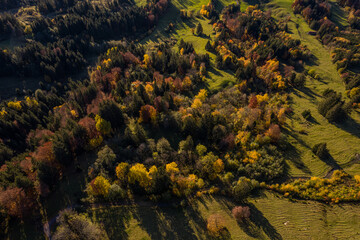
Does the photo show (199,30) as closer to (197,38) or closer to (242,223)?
(197,38)

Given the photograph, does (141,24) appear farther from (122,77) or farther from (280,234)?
(280,234)

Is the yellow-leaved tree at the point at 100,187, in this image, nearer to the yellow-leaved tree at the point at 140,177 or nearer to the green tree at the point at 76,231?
the yellow-leaved tree at the point at 140,177

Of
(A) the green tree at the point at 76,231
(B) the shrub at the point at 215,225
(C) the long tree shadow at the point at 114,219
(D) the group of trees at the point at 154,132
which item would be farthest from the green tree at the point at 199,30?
(A) the green tree at the point at 76,231

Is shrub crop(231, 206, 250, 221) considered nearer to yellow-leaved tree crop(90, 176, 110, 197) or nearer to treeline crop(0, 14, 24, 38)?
yellow-leaved tree crop(90, 176, 110, 197)

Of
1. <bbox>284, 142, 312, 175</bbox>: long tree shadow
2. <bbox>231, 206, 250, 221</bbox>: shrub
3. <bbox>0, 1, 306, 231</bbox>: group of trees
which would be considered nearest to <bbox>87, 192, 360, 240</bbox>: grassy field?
<bbox>231, 206, 250, 221</bbox>: shrub

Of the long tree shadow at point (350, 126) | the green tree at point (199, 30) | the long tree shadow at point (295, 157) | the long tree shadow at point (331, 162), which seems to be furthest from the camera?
the green tree at point (199, 30)

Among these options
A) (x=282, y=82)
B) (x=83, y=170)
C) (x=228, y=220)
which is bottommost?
(x=83, y=170)

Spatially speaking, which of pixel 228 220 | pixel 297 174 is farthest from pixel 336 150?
pixel 228 220
